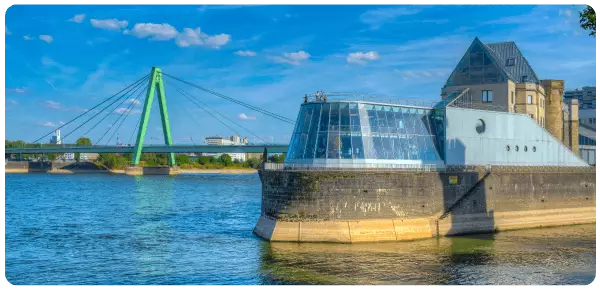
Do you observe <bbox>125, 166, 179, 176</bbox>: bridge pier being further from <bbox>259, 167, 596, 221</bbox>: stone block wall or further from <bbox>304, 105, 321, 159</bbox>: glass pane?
<bbox>259, 167, 596, 221</bbox>: stone block wall

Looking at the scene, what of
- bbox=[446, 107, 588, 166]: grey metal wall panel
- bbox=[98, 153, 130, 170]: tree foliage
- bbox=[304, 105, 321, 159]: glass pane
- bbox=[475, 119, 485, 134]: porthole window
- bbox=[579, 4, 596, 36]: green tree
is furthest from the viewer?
bbox=[98, 153, 130, 170]: tree foliage

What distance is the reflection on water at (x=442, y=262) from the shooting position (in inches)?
812

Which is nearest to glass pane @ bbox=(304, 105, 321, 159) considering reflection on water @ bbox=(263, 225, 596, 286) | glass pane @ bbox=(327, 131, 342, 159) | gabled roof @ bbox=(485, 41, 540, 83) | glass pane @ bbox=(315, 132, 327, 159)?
glass pane @ bbox=(315, 132, 327, 159)

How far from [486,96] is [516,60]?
5.21 m

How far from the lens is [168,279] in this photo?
68.4 feet

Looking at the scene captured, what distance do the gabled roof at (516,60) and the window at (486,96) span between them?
2978 mm

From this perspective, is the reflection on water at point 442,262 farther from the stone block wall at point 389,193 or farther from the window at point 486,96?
the window at point 486,96

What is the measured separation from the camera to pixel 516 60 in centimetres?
4338

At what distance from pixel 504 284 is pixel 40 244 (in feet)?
66.7

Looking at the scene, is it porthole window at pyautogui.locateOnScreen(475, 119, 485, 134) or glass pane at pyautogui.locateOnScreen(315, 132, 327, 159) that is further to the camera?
porthole window at pyautogui.locateOnScreen(475, 119, 485, 134)

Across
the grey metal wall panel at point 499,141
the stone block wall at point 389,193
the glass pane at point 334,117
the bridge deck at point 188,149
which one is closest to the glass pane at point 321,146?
the glass pane at point 334,117

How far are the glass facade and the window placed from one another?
9.56m

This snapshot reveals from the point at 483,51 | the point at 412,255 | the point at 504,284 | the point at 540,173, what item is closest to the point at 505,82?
the point at 483,51

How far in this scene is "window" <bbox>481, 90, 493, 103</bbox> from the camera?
131ft
